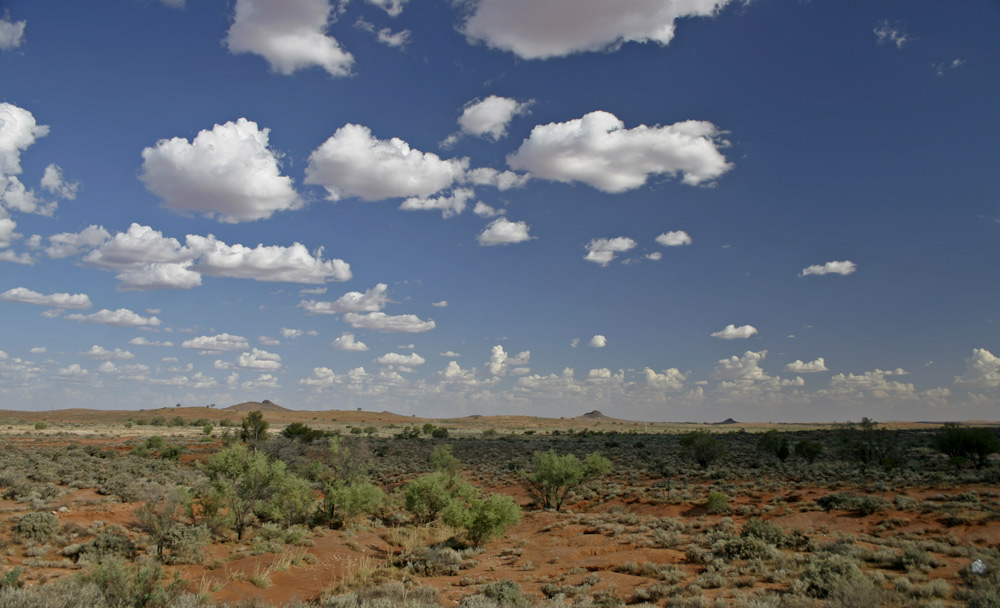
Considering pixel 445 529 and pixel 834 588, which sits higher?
pixel 834 588

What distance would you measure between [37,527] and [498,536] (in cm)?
1466

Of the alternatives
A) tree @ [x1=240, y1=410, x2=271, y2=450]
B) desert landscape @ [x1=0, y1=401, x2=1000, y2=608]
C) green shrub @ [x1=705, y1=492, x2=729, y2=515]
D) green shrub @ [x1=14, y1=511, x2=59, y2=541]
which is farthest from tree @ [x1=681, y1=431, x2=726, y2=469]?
green shrub @ [x1=14, y1=511, x2=59, y2=541]

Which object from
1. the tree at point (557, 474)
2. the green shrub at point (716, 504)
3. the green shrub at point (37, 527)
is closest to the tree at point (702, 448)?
the tree at point (557, 474)

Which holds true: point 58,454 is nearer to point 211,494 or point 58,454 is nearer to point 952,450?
point 211,494

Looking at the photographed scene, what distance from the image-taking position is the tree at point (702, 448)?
37406 millimetres

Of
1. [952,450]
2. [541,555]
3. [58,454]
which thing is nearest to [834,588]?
[541,555]

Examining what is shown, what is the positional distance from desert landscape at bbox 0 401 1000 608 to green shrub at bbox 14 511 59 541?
2.5 inches

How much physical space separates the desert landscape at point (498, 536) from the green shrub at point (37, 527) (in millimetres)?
63

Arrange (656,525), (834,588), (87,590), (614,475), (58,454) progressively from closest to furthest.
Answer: (87,590) < (834,588) < (656,525) < (58,454) < (614,475)

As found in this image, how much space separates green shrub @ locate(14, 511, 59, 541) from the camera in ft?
51.3

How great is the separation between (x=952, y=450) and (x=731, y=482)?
1815 cm

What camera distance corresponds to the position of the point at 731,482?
29.2 m

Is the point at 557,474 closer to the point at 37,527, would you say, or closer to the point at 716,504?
the point at 716,504

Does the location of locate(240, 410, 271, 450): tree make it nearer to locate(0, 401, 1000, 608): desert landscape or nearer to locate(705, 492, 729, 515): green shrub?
locate(0, 401, 1000, 608): desert landscape
